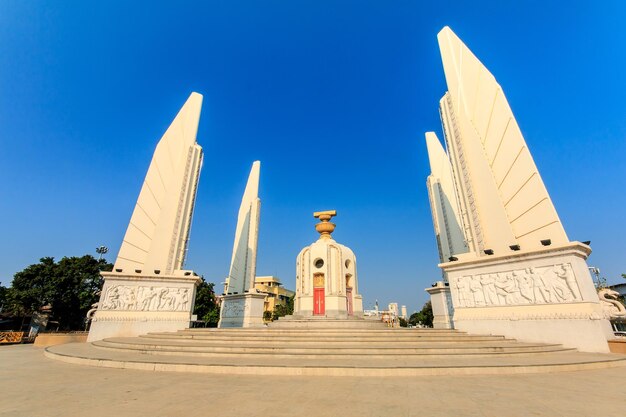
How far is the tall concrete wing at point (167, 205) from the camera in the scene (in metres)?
13.6

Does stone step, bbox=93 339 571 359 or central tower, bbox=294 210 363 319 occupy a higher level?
central tower, bbox=294 210 363 319

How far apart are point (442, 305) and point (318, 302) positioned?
8.49 m

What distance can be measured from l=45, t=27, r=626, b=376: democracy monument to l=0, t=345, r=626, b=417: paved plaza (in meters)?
0.75

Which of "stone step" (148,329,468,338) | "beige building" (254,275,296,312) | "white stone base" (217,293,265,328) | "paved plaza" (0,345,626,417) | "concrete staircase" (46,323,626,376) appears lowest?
"paved plaza" (0,345,626,417)

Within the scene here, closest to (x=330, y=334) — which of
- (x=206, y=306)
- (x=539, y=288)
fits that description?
(x=539, y=288)

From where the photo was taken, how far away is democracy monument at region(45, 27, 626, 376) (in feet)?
22.6

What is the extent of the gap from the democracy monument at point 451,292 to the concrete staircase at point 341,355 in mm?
35

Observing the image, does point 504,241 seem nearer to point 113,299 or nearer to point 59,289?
point 113,299

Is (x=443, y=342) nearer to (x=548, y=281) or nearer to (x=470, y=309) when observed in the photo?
(x=470, y=309)

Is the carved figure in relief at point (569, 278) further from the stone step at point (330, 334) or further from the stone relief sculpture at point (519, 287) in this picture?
the stone step at point (330, 334)

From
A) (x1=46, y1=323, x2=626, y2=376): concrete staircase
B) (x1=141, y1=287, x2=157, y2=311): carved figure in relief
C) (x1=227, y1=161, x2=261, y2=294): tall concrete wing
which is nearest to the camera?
(x1=46, y1=323, x2=626, y2=376): concrete staircase

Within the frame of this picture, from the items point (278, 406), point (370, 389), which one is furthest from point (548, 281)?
point (278, 406)

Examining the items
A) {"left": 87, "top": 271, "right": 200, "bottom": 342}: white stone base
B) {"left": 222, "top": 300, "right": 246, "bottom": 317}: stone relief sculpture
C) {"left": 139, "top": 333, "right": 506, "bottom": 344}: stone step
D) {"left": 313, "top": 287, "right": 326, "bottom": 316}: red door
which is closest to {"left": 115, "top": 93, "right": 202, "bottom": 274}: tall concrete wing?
{"left": 87, "top": 271, "right": 200, "bottom": 342}: white stone base

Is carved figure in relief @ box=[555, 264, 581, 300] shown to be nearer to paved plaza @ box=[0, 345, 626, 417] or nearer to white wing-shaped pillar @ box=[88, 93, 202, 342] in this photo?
paved plaza @ box=[0, 345, 626, 417]
